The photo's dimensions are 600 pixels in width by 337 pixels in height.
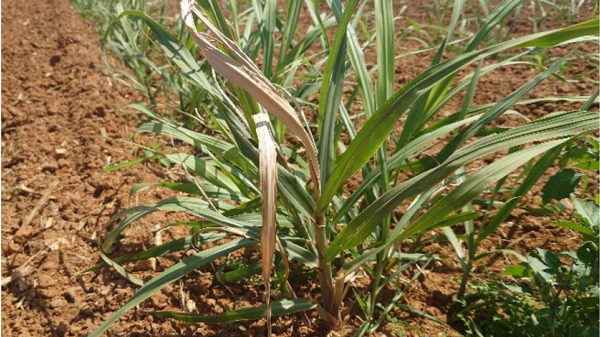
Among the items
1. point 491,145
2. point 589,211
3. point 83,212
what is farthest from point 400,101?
point 83,212

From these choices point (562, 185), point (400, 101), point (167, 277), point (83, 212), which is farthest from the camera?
point (83, 212)

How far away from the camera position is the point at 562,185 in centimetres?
126

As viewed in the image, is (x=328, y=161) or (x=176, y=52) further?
(x=176, y=52)

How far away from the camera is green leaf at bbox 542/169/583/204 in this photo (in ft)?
4.10

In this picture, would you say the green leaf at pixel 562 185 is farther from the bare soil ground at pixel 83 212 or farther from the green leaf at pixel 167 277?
the green leaf at pixel 167 277

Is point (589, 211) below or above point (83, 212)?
above

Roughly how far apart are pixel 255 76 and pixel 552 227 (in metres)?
1.21

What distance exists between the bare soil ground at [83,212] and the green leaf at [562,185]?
1.05ft

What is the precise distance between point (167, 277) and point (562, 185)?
2.94ft

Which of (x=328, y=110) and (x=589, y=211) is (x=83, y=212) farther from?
(x=589, y=211)

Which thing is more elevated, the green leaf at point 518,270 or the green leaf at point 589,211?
the green leaf at point 589,211

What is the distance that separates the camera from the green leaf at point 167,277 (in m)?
1.01

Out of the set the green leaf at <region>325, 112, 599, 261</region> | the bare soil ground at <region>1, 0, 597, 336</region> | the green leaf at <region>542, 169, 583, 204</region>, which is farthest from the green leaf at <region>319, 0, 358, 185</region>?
the green leaf at <region>542, 169, 583, 204</region>

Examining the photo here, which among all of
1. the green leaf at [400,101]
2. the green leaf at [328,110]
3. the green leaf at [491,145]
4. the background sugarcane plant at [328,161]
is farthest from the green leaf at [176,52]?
the green leaf at [491,145]
